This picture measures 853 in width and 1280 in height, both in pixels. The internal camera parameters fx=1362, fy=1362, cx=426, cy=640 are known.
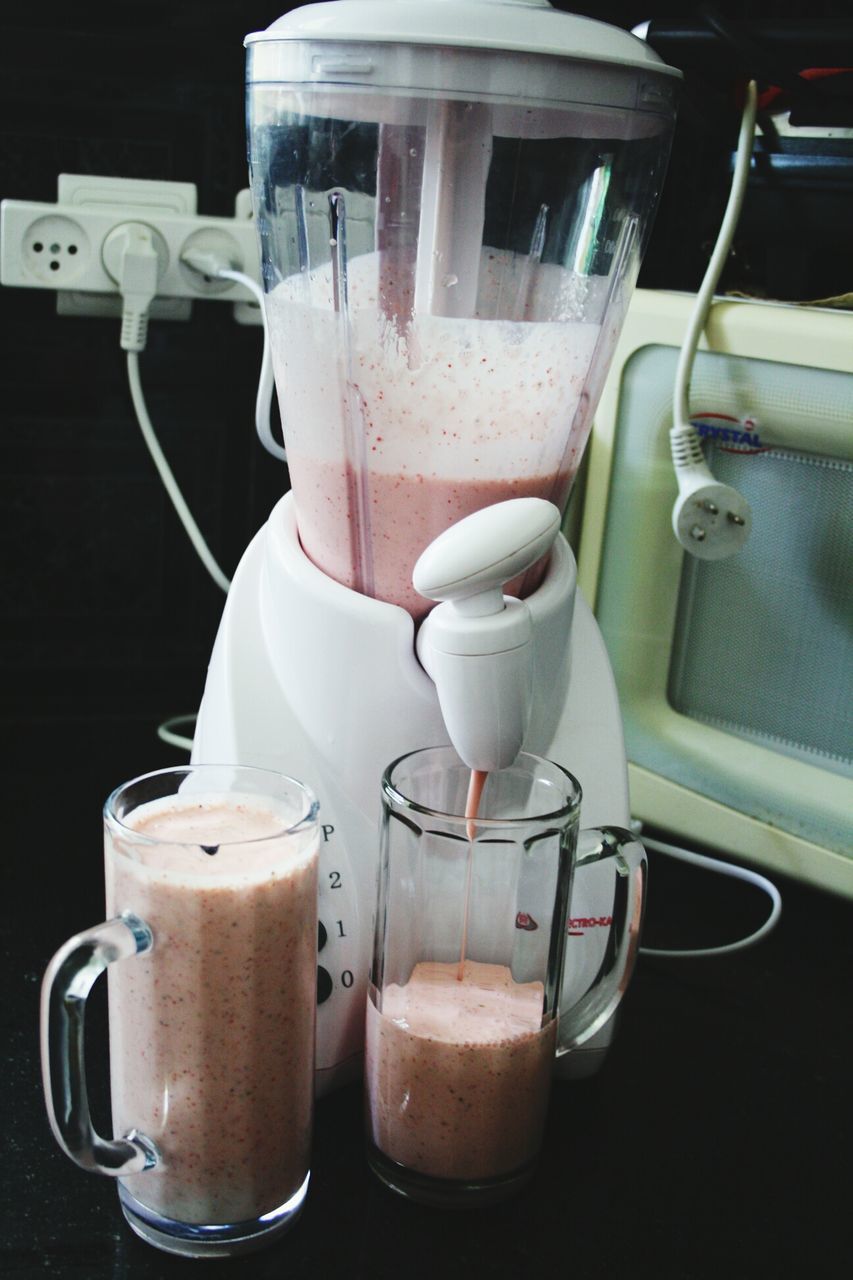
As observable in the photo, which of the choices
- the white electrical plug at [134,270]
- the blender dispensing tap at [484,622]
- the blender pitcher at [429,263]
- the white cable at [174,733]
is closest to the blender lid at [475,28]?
the blender pitcher at [429,263]

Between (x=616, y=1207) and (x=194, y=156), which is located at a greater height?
(x=194, y=156)

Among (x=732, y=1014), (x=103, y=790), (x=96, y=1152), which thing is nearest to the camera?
(x=96, y=1152)

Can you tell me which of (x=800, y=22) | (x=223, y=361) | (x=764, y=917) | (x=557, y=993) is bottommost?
(x=764, y=917)

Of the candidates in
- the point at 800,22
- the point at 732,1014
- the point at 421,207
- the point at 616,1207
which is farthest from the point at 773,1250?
the point at 800,22

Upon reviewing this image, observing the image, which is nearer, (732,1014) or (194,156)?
(732,1014)

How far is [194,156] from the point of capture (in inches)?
36.8

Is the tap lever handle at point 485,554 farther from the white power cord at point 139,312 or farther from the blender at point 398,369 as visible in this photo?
the white power cord at point 139,312

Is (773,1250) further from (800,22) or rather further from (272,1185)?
(800,22)

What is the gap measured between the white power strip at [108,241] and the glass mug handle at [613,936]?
0.54m

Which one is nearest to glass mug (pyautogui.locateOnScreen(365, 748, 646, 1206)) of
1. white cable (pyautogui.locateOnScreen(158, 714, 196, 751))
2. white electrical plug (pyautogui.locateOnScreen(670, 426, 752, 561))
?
white electrical plug (pyautogui.locateOnScreen(670, 426, 752, 561))

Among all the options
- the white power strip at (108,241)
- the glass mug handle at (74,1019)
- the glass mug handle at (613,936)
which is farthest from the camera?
the white power strip at (108,241)

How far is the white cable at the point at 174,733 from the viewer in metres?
0.95

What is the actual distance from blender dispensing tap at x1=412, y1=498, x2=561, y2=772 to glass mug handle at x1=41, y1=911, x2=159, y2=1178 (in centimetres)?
15

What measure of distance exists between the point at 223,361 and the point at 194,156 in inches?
5.5
